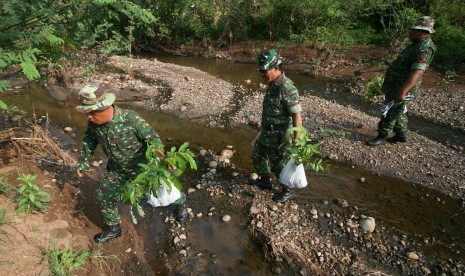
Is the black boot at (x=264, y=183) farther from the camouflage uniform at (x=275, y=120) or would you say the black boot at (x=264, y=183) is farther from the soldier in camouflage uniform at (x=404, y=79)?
the soldier in camouflage uniform at (x=404, y=79)

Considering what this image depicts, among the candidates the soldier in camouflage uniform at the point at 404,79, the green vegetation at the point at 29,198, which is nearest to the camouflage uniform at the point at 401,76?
the soldier in camouflage uniform at the point at 404,79

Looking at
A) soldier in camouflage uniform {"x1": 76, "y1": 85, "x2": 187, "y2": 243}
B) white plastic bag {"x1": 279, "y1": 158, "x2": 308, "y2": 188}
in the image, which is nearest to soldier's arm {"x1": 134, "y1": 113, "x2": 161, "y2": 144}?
soldier in camouflage uniform {"x1": 76, "y1": 85, "x2": 187, "y2": 243}

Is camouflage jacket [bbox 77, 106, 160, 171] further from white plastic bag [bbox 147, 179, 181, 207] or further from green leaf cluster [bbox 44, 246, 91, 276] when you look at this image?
green leaf cluster [bbox 44, 246, 91, 276]

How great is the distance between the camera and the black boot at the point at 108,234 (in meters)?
3.62

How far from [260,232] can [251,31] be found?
1098 cm

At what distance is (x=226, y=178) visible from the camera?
499 cm

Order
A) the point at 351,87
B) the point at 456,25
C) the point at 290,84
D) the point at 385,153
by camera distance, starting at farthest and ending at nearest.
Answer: the point at 456,25 < the point at 351,87 < the point at 385,153 < the point at 290,84

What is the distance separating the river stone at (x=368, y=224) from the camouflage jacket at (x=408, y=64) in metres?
2.40

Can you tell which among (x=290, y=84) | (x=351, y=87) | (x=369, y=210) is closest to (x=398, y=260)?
(x=369, y=210)

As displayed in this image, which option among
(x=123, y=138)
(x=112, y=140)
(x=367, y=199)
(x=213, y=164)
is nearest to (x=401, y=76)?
(x=367, y=199)

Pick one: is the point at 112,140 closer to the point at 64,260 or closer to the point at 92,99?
the point at 92,99

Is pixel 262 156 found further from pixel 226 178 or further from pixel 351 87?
pixel 351 87

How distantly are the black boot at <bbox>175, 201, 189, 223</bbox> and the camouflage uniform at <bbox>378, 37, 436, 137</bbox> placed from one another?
12.3 ft

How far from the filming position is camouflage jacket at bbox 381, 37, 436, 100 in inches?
185
